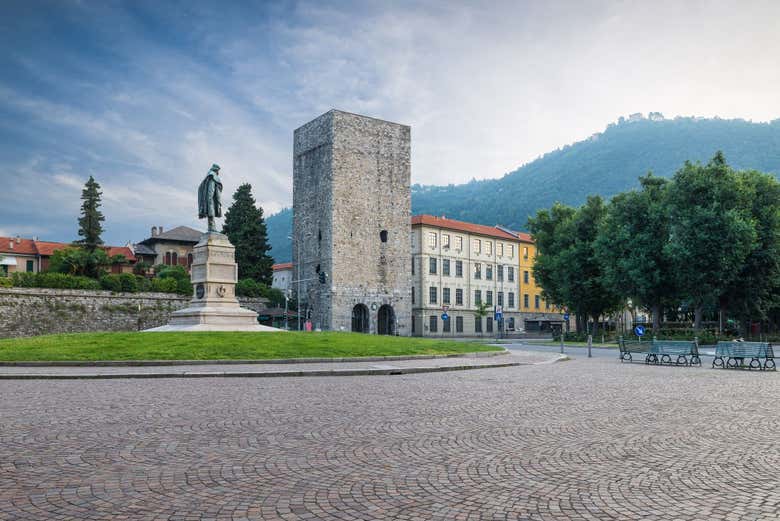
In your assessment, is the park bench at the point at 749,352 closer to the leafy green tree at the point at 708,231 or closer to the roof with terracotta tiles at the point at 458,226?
the leafy green tree at the point at 708,231

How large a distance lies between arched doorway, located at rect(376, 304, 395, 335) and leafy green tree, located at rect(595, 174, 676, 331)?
21.2m

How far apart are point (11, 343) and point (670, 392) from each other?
22087 millimetres

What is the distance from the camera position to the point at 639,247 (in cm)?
4222

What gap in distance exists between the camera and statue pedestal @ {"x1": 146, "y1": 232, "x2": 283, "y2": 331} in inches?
1088

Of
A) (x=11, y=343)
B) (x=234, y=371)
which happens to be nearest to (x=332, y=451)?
(x=234, y=371)

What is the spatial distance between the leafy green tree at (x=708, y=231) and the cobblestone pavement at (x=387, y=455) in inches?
1108

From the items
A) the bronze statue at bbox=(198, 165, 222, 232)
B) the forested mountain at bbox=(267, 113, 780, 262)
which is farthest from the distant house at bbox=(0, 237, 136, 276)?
the forested mountain at bbox=(267, 113, 780, 262)

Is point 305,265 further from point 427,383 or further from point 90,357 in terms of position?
point 427,383

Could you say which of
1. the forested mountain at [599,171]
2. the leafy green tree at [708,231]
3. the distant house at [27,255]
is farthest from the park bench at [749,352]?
the forested mountain at [599,171]

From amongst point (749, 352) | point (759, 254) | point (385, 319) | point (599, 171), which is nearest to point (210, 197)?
point (749, 352)

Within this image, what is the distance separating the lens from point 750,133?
174625 mm

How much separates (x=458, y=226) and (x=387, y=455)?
65.2 metres

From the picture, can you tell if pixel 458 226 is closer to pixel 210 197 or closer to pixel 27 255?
pixel 210 197

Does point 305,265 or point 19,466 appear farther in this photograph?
point 305,265
